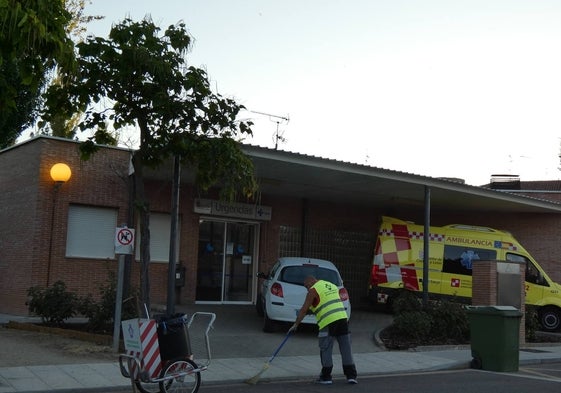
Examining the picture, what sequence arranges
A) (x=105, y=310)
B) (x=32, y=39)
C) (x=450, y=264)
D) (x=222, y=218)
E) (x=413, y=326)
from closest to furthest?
1. (x=32, y=39)
2. (x=105, y=310)
3. (x=413, y=326)
4. (x=450, y=264)
5. (x=222, y=218)

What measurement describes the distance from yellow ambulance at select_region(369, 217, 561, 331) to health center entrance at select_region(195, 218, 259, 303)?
13.2 feet

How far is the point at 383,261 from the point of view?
65.8 feet

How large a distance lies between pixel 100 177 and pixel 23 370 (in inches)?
327

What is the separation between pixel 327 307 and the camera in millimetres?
10211

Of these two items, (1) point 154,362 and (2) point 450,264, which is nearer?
(1) point 154,362

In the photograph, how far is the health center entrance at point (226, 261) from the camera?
20062 millimetres

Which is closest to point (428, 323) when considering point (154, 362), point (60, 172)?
point (154, 362)

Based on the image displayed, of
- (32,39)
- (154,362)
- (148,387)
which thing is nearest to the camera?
(32,39)

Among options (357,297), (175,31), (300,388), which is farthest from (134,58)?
(357,297)

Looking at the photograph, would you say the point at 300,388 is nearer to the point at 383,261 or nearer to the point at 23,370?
the point at 23,370

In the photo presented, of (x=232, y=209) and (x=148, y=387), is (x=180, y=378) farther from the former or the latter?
(x=232, y=209)

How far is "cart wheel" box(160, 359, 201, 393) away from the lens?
27.0 ft

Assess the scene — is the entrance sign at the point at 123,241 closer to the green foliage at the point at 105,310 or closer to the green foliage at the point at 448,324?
the green foliage at the point at 105,310

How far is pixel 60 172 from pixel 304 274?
6.75 m
